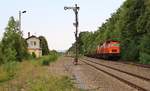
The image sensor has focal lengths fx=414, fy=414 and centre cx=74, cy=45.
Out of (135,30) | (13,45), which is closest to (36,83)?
(135,30)

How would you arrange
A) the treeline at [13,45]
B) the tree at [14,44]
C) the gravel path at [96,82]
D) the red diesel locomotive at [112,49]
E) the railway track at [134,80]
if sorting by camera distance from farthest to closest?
the tree at [14,44] → the treeline at [13,45] → the red diesel locomotive at [112,49] → the gravel path at [96,82] → the railway track at [134,80]

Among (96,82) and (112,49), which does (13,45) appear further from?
(96,82)

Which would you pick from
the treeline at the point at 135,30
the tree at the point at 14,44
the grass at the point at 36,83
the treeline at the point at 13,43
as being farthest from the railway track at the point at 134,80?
the tree at the point at 14,44

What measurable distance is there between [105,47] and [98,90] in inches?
1627

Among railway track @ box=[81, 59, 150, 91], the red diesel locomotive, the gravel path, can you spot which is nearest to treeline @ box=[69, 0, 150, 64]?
the red diesel locomotive

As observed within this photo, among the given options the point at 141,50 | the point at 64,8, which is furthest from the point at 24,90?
the point at 64,8

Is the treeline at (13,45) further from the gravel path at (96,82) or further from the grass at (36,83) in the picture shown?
the gravel path at (96,82)

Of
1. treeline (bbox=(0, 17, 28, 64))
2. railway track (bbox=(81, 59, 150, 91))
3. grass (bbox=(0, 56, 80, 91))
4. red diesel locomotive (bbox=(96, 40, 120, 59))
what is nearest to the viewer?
grass (bbox=(0, 56, 80, 91))

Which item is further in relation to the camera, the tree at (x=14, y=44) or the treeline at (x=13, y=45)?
the tree at (x=14, y=44)

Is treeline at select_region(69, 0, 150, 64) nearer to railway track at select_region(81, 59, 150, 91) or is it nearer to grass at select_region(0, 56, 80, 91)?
railway track at select_region(81, 59, 150, 91)

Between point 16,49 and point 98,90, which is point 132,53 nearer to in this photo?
point 16,49

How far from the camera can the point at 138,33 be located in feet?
163

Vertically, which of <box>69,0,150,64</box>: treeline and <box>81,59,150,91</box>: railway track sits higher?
<box>69,0,150,64</box>: treeline

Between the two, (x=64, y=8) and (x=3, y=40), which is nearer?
(x=64, y=8)
